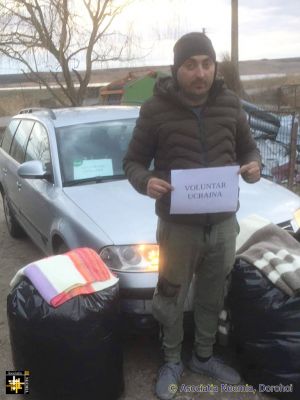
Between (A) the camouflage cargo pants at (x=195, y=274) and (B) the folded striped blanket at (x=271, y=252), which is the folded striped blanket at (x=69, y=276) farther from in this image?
(B) the folded striped blanket at (x=271, y=252)

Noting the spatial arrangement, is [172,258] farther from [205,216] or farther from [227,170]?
[227,170]

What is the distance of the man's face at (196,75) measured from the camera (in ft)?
8.39

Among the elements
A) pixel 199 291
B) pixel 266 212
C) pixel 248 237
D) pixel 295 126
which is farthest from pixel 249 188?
pixel 295 126

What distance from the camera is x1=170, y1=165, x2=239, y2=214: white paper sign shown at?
2.59m

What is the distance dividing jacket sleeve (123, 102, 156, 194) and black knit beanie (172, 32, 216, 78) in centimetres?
30

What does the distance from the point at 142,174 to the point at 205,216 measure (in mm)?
395

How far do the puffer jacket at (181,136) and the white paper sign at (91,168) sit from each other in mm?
1371

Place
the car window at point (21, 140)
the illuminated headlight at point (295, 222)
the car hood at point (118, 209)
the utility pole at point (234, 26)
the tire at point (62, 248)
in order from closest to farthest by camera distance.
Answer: the car hood at point (118, 209), the illuminated headlight at point (295, 222), the tire at point (62, 248), the car window at point (21, 140), the utility pole at point (234, 26)

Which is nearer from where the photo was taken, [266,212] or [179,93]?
[179,93]

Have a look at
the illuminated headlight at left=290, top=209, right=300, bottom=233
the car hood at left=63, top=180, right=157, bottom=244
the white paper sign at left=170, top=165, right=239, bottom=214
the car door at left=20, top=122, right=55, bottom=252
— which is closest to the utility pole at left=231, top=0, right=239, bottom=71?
the car door at left=20, top=122, right=55, bottom=252

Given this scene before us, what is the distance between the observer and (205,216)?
8.85ft

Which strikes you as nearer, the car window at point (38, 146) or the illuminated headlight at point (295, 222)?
the illuminated headlight at point (295, 222)

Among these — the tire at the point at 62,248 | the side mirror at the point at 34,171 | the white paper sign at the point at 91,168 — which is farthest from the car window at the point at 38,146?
the tire at the point at 62,248

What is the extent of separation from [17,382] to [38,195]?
1.77 metres
